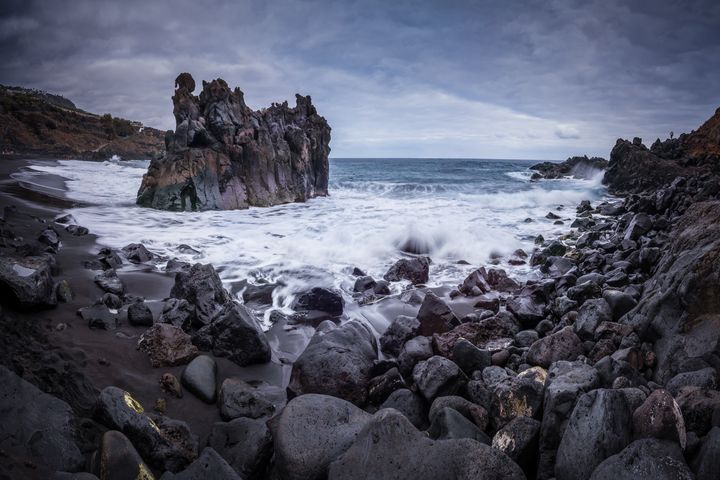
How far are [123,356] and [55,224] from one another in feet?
25.0

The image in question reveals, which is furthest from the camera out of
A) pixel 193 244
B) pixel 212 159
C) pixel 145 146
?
pixel 145 146

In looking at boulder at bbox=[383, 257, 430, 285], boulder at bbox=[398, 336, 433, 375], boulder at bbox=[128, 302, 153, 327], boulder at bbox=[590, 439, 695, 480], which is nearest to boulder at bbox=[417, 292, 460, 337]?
boulder at bbox=[398, 336, 433, 375]

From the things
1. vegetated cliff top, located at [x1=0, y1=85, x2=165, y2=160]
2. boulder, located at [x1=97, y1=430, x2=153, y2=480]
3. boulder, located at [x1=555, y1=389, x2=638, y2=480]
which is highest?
vegetated cliff top, located at [x1=0, y1=85, x2=165, y2=160]

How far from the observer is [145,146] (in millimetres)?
58438

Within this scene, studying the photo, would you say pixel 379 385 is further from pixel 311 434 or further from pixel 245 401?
pixel 311 434

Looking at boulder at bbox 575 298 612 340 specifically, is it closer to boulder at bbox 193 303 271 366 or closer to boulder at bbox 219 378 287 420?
boulder at bbox 219 378 287 420

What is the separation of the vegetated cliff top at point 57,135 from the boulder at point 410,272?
35.0 meters

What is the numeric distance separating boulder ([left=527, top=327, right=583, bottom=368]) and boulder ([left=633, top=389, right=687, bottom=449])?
1762 mm

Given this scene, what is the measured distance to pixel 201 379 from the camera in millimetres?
3953

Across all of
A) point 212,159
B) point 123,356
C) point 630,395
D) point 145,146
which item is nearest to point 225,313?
point 123,356

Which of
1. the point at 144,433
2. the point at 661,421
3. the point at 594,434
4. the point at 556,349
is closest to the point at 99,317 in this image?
the point at 144,433

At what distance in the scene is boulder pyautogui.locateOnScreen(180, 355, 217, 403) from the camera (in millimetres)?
3855

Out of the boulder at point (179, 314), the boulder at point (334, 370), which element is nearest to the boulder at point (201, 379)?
the boulder at point (334, 370)

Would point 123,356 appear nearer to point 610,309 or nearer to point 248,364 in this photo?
point 248,364
